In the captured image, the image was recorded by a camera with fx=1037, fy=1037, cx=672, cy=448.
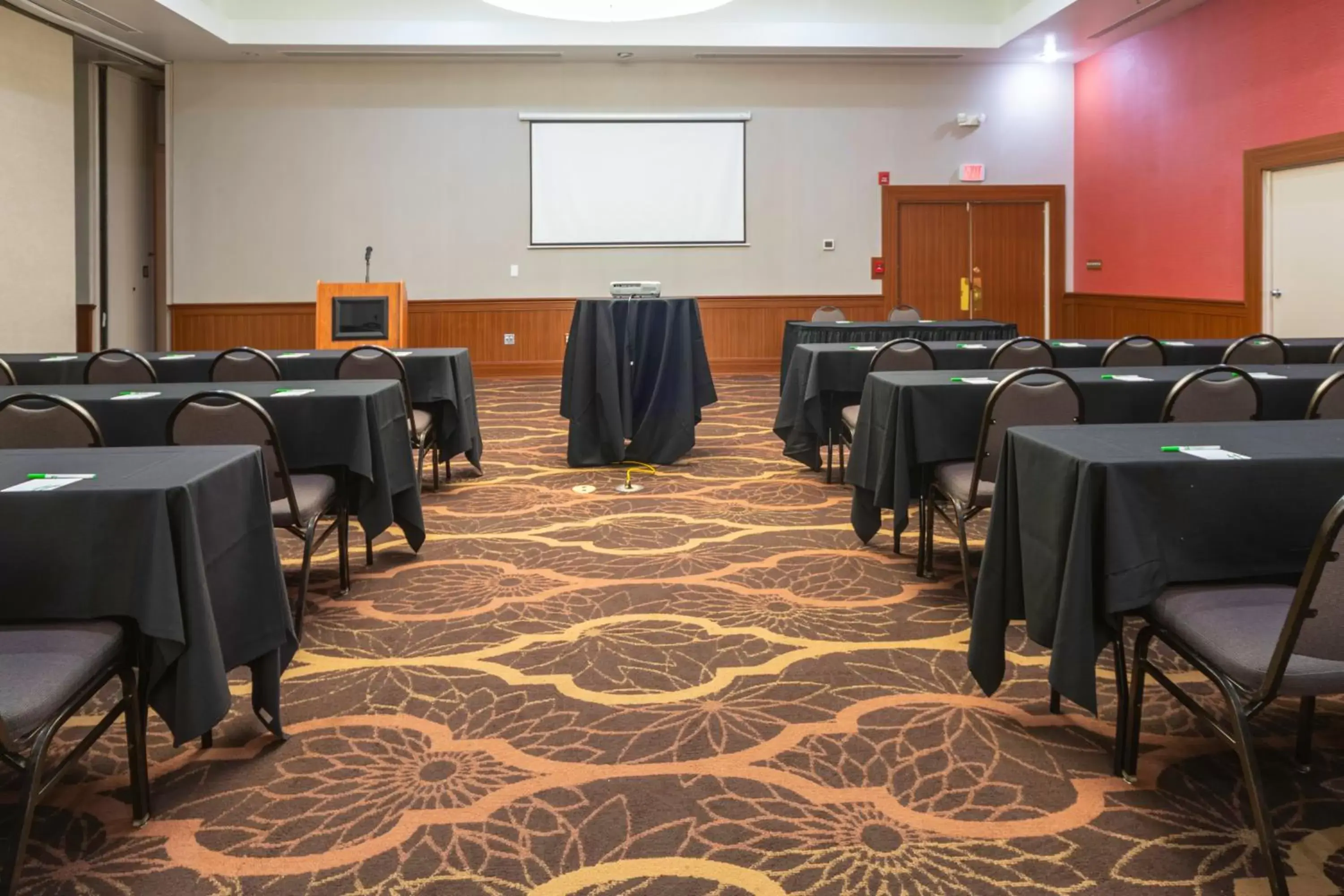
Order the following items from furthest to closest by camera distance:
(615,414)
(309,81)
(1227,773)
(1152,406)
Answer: (309,81) < (615,414) < (1152,406) < (1227,773)

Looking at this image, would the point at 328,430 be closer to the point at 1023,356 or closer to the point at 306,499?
the point at 306,499

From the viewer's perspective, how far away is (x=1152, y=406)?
4379 mm

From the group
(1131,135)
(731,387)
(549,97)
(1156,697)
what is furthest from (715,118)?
(1156,697)

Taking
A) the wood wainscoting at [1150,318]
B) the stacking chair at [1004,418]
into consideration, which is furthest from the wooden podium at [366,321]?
the stacking chair at [1004,418]

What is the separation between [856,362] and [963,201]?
7394mm

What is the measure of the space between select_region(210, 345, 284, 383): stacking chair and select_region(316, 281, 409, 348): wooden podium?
426cm

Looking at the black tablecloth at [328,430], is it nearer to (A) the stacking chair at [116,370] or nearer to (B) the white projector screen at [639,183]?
(A) the stacking chair at [116,370]

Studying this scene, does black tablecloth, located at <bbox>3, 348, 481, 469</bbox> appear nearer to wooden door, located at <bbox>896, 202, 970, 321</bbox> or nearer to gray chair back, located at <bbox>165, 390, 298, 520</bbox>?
gray chair back, located at <bbox>165, 390, 298, 520</bbox>

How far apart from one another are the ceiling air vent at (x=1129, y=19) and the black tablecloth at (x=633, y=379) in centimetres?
605

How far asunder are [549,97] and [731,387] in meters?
4.08

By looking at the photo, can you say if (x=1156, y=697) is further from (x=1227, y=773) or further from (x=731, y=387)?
(x=731, y=387)

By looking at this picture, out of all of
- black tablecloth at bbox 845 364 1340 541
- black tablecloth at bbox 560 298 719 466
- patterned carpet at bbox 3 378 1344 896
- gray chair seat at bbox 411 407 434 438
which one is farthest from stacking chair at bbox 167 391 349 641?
black tablecloth at bbox 560 298 719 466

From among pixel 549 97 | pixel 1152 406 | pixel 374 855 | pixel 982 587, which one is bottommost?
pixel 374 855

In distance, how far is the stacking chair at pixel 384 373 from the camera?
206 inches
